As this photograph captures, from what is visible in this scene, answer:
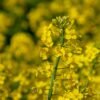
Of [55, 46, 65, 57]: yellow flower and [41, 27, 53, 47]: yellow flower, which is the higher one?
[41, 27, 53, 47]: yellow flower

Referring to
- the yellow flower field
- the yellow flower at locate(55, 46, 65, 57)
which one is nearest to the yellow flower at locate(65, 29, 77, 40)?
the yellow flower field

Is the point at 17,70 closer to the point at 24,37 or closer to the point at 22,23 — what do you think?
the point at 24,37

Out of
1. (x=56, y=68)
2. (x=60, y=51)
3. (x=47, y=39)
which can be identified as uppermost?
(x=47, y=39)

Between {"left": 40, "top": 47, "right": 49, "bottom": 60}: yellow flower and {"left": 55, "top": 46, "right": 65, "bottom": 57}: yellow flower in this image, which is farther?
{"left": 40, "top": 47, "right": 49, "bottom": 60}: yellow flower

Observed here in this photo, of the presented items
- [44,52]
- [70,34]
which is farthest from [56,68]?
[70,34]

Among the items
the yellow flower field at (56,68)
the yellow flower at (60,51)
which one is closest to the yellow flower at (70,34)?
the yellow flower field at (56,68)

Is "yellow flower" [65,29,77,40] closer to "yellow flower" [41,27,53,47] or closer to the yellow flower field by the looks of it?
the yellow flower field

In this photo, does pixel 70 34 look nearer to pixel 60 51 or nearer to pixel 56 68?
pixel 60 51

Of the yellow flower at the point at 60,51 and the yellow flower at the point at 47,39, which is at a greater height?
the yellow flower at the point at 47,39

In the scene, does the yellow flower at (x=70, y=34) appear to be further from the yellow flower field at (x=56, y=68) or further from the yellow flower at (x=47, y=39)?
the yellow flower at (x=47, y=39)

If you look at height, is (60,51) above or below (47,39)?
below

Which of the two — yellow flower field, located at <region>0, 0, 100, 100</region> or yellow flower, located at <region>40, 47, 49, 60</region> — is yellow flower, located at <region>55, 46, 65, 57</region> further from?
yellow flower, located at <region>40, 47, 49, 60</region>

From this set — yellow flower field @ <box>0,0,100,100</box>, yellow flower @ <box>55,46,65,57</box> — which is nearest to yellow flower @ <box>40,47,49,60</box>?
yellow flower field @ <box>0,0,100,100</box>
